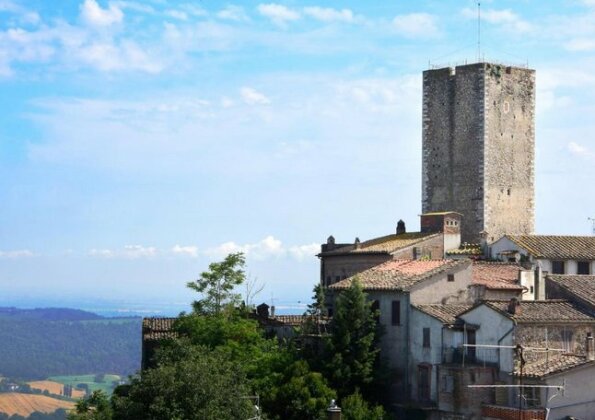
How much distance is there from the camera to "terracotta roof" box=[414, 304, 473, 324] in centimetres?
5041

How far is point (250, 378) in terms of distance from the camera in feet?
170

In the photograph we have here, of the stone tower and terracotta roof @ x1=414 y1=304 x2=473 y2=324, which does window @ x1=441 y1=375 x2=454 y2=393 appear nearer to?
terracotta roof @ x1=414 y1=304 x2=473 y2=324

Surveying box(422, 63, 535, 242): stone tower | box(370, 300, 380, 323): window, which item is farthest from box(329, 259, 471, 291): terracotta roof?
box(422, 63, 535, 242): stone tower

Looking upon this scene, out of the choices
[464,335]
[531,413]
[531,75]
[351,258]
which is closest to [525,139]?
[531,75]

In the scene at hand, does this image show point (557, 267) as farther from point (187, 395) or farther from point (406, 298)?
point (187, 395)

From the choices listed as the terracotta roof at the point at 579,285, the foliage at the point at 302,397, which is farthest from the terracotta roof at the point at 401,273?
the foliage at the point at 302,397

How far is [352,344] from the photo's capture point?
169 ft

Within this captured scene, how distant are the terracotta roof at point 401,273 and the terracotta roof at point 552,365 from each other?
684 centimetres

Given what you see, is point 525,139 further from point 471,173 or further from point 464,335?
point 464,335

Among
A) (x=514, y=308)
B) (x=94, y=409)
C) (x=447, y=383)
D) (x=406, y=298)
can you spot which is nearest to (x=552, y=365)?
(x=514, y=308)

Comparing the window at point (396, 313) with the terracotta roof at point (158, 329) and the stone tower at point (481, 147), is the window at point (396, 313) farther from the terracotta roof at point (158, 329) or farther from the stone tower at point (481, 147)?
the stone tower at point (481, 147)

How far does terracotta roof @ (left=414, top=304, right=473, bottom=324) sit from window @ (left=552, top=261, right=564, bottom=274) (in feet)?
25.3

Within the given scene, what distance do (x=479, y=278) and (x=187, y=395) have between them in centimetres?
1510

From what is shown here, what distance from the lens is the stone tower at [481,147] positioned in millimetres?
65500
